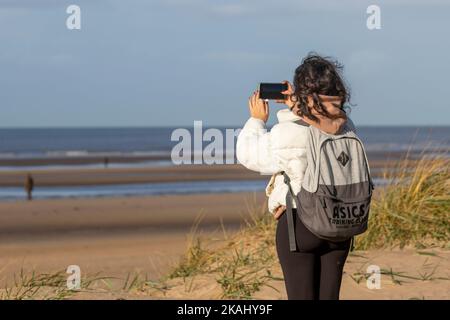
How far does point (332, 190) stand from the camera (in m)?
4.44

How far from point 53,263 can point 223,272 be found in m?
4.97

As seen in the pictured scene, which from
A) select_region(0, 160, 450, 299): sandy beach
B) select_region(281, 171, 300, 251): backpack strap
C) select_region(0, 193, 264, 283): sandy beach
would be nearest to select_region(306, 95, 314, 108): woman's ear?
select_region(281, 171, 300, 251): backpack strap

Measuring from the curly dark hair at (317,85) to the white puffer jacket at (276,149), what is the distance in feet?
0.32

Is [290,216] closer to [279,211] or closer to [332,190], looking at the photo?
[279,211]

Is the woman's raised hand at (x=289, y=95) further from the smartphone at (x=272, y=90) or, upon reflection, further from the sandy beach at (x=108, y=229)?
the sandy beach at (x=108, y=229)

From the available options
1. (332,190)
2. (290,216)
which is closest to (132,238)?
(290,216)

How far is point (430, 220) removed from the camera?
9.44m

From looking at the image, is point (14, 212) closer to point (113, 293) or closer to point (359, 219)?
point (113, 293)

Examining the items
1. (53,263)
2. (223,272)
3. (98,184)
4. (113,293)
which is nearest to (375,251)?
(223,272)

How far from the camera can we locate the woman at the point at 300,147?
446 centimetres

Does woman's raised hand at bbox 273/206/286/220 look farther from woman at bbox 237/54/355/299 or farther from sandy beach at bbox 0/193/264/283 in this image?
sandy beach at bbox 0/193/264/283

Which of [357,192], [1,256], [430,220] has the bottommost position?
[1,256]

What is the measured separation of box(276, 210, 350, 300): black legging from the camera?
14.8ft

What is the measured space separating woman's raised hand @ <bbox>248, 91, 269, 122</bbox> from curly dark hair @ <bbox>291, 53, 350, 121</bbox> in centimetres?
15
